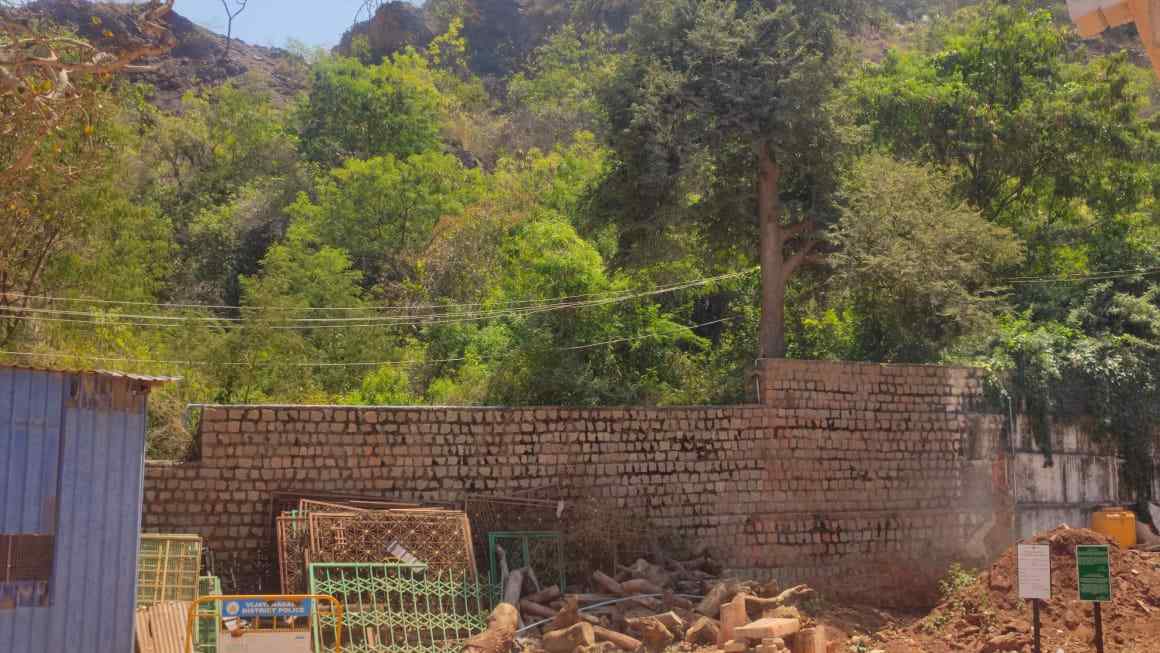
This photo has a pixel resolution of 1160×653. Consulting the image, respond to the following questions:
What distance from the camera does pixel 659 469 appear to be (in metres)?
17.1

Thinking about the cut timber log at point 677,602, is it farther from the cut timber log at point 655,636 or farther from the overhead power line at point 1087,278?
the overhead power line at point 1087,278

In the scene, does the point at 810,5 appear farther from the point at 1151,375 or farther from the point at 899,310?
the point at 1151,375

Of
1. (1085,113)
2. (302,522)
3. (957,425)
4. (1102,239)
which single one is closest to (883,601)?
(957,425)

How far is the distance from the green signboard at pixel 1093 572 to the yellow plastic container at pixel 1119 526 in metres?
7.99

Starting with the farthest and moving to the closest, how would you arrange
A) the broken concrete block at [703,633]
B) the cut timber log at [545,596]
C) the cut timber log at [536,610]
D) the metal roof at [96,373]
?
the cut timber log at [545,596] < the cut timber log at [536,610] < the broken concrete block at [703,633] < the metal roof at [96,373]

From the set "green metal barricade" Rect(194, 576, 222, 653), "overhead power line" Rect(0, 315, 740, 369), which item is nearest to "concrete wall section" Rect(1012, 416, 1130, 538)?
"overhead power line" Rect(0, 315, 740, 369)

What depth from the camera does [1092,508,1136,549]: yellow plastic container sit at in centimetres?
1900

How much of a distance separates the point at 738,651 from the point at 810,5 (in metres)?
11.7

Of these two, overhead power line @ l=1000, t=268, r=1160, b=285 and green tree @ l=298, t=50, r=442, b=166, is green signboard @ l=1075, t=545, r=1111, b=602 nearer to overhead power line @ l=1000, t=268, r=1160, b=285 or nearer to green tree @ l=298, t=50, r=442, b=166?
overhead power line @ l=1000, t=268, r=1160, b=285

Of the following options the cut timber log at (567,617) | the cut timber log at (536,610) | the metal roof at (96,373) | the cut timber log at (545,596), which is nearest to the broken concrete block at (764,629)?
the cut timber log at (567,617)

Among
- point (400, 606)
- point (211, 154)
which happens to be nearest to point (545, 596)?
point (400, 606)

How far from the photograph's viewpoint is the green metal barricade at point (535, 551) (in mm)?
15500

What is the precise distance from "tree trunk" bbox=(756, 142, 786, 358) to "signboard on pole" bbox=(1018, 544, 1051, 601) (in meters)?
8.25

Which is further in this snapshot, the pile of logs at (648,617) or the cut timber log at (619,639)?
the cut timber log at (619,639)
